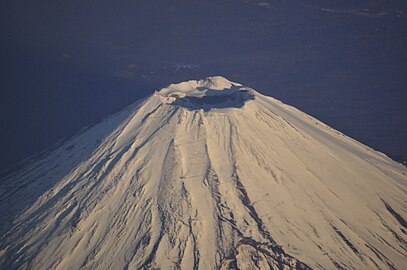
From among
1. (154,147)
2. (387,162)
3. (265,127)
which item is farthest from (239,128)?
(387,162)

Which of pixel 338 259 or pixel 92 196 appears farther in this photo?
pixel 92 196

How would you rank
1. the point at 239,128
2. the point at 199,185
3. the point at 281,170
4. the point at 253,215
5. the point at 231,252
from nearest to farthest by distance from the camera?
the point at 231,252, the point at 253,215, the point at 199,185, the point at 281,170, the point at 239,128

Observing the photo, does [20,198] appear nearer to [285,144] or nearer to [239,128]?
[239,128]

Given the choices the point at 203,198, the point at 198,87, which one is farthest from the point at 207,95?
the point at 203,198

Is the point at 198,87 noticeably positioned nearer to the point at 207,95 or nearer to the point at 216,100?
the point at 207,95

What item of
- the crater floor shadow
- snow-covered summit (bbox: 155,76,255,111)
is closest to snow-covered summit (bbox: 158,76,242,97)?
snow-covered summit (bbox: 155,76,255,111)

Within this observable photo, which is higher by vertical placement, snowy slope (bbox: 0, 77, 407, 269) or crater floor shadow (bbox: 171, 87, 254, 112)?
crater floor shadow (bbox: 171, 87, 254, 112)

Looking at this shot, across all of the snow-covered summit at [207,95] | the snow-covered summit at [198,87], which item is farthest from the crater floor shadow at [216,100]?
the snow-covered summit at [198,87]

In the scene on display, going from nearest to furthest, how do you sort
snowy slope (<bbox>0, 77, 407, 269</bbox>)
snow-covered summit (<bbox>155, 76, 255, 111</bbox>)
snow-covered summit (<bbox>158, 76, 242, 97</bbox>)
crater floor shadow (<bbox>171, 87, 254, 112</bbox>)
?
snowy slope (<bbox>0, 77, 407, 269</bbox>)
crater floor shadow (<bbox>171, 87, 254, 112</bbox>)
snow-covered summit (<bbox>155, 76, 255, 111</bbox>)
snow-covered summit (<bbox>158, 76, 242, 97</bbox>)

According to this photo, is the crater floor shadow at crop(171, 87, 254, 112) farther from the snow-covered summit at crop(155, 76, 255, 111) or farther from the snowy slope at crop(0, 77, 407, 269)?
the snowy slope at crop(0, 77, 407, 269)
